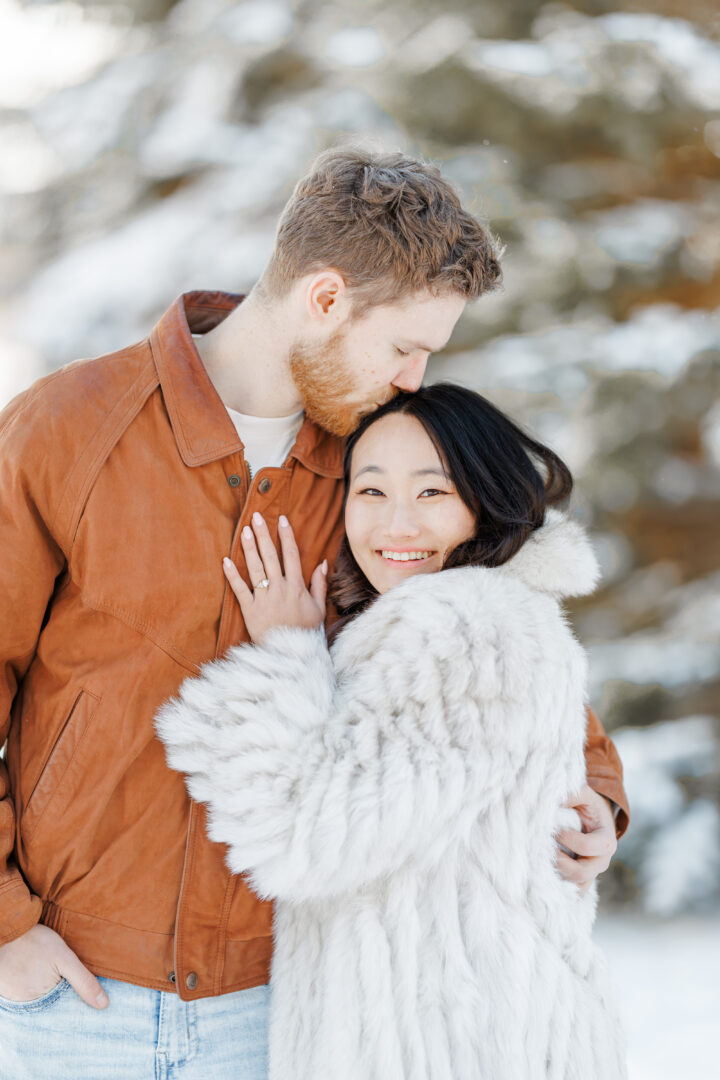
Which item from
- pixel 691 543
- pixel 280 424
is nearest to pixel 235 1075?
pixel 280 424

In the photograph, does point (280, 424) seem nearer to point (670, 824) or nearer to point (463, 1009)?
point (463, 1009)

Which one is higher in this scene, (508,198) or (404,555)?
(404,555)

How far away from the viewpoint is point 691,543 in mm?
4277

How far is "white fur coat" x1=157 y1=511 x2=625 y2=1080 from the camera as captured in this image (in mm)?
1412

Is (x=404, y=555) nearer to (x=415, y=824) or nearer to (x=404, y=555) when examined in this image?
(x=404, y=555)

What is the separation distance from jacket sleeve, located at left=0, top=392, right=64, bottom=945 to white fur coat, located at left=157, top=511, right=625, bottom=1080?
29cm

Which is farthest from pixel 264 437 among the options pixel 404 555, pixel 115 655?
pixel 115 655

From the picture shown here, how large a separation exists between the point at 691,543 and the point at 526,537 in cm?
276

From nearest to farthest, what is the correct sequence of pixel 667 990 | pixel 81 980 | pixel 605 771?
pixel 81 980, pixel 605 771, pixel 667 990

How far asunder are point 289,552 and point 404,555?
0.23 meters

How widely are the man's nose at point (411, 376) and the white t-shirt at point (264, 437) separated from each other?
219 millimetres

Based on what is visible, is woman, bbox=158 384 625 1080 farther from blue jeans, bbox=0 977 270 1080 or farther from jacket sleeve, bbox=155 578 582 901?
blue jeans, bbox=0 977 270 1080

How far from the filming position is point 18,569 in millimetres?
1546

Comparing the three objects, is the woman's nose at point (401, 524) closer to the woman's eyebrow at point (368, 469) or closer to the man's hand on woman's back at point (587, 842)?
the woman's eyebrow at point (368, 469)
